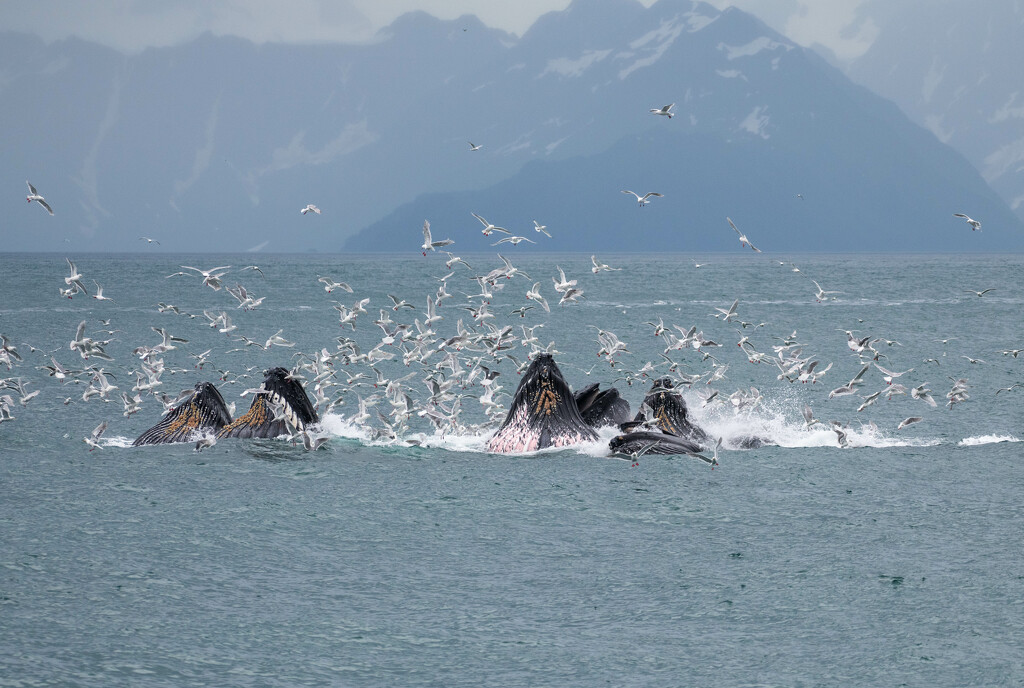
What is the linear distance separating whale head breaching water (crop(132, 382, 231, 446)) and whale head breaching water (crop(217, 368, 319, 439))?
357 mm

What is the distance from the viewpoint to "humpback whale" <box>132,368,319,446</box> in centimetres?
2820

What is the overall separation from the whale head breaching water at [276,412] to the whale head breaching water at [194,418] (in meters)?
0.36

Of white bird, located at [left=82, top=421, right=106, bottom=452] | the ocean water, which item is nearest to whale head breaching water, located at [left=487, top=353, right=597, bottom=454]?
the ocean water

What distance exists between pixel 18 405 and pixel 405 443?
682 inches

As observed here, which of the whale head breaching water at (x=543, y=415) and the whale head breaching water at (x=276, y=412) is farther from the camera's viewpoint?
the whale head breaching water at (x=276, y=412)

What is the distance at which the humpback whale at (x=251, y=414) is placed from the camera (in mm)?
28203

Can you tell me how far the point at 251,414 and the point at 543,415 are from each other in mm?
7592

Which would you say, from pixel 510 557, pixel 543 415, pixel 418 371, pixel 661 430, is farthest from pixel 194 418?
pixel 418 371

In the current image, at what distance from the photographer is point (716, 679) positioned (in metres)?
16.2

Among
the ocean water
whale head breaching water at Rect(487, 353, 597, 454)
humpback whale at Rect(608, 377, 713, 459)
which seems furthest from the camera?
humpback whale at Rect(608, 377, 713, 459)

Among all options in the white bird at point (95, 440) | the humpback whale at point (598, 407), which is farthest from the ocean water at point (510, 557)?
A: the humpback whale at point (598, 407)

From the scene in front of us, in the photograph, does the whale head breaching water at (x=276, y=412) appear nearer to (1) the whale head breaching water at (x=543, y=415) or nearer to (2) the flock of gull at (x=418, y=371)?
(2) the flock of gull at (x=418, y=371)

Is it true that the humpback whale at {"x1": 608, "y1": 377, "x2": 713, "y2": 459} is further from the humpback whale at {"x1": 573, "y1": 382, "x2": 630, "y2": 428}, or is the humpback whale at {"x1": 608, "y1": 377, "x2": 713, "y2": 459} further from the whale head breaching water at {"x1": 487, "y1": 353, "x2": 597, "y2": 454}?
the whale head breaching water at {"x1": 487, "y1": 353, "x2": 597, "y2": 454}

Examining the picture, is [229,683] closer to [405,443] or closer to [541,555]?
[541,555]
